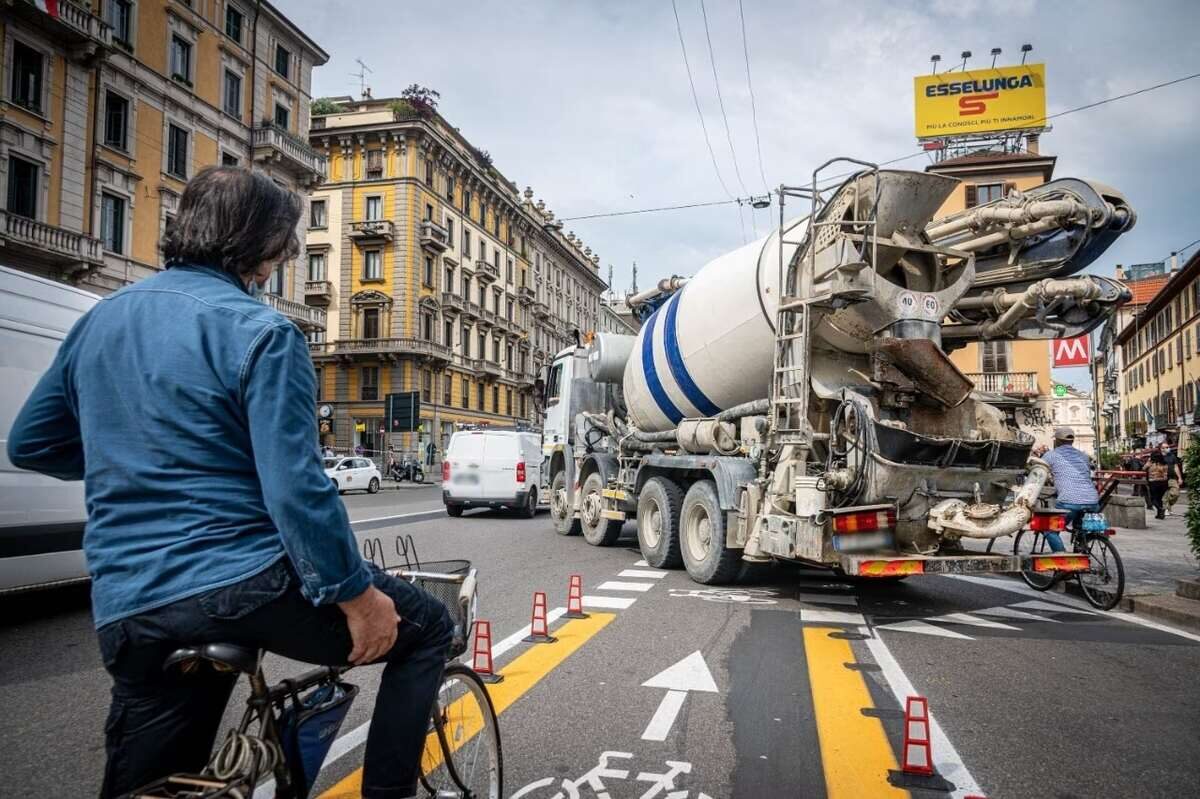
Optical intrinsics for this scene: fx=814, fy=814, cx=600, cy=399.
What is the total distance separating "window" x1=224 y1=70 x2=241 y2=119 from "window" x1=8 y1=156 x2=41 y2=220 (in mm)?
9815

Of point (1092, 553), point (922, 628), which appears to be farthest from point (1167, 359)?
point (922, 628)

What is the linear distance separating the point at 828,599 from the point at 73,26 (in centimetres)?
2742

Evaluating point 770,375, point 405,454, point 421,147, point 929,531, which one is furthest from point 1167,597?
point 421,147

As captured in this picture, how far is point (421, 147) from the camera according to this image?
4972 centimetres

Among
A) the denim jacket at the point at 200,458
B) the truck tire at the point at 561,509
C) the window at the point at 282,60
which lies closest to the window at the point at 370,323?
the window at the point at 282,60

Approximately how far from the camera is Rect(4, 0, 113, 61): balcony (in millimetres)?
23141

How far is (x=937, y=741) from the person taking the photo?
4094 millimetres

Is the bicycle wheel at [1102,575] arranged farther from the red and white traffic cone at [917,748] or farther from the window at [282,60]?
the window at [282,60]

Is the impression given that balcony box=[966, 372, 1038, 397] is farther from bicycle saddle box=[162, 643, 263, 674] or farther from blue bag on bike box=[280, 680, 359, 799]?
bicycle saddle box=[162, 643, 263, 674]

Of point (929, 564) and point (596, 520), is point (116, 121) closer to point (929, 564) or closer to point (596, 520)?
point (596, 520)

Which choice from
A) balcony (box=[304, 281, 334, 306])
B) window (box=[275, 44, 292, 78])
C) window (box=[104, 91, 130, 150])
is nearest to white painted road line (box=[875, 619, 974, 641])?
window (box=[104, 91, 130, 150])

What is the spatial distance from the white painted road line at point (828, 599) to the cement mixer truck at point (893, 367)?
74cm

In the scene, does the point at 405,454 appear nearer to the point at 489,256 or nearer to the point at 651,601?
the point at 489,256

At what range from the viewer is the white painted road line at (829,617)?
7.09 m
